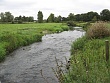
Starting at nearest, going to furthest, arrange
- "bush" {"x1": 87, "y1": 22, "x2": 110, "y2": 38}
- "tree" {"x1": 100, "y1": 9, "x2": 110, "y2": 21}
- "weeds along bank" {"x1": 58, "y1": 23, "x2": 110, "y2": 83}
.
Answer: "weeds along bank" {"x1": 58, "y1": 23, "x2": 110, "y2": 83}, "bush" {"x1": 87, "y1": 22, "x2": 110, "y2": 38}, "tree" {"x1": 100, "y1": 9, "x2": 110, "y2": 21}

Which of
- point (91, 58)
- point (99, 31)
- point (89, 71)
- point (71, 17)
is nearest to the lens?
point (89, 71)

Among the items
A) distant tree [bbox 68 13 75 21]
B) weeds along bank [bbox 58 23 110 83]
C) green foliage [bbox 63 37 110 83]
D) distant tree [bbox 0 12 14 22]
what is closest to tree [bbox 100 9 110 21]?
distant tree [bbox 68 13 75 21]

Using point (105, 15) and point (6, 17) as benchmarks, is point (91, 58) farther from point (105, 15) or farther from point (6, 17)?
point (6, 17)

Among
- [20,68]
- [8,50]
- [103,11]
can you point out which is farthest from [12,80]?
[103,11]

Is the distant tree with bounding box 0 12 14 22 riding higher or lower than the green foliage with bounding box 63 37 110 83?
higher

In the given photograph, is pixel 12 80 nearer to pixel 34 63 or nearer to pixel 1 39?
pixel 34 63

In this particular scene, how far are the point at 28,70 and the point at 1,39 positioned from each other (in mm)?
12690

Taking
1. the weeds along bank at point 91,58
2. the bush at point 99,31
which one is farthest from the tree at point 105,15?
the weeds along bank at point 91,58

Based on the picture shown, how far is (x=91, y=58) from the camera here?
41.8ft

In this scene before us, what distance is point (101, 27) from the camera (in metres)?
24.2

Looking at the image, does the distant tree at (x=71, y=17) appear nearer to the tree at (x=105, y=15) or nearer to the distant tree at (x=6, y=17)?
the tree at (x=105, y=15)

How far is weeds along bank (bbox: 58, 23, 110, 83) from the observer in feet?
30.1

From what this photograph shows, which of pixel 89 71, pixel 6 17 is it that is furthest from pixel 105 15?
pixel 89 71

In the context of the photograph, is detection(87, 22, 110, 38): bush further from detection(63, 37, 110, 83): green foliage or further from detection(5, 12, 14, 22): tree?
detection(5, 12, 14, 22): tree
